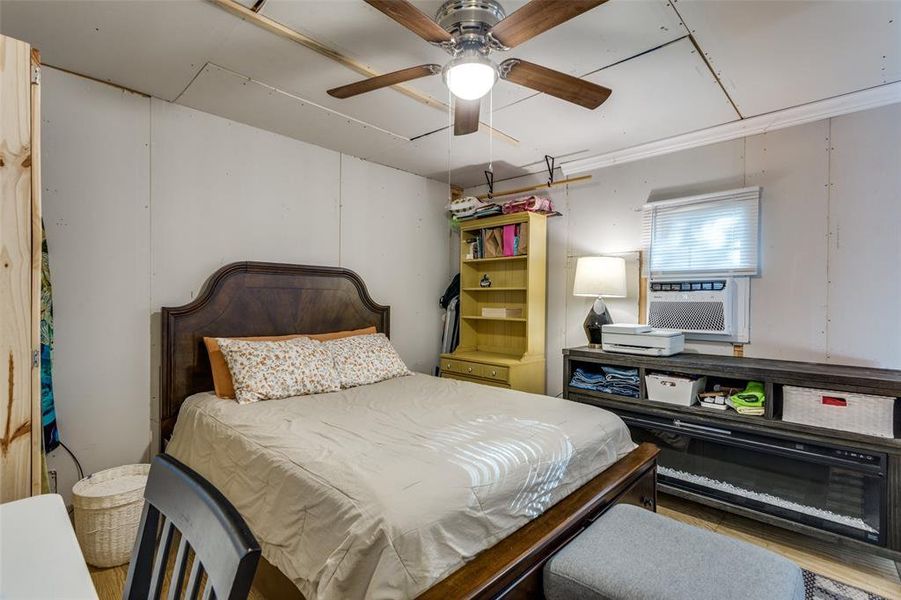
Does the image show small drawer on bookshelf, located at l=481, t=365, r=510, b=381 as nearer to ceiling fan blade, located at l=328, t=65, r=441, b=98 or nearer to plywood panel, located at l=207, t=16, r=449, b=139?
plywood panel, located at l=207, t=16, r=449, b=139

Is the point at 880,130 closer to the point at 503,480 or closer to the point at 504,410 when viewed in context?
the point at 504,410

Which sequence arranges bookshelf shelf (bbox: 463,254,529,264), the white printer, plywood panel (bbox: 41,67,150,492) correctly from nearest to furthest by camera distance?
plywood panel (bbox: 41,67,150,492) → the white printer → bookshelf shelf (bbox: 463,254,529,264)

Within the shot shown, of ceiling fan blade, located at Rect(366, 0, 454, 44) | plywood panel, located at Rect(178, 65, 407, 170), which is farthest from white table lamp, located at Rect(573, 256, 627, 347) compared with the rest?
ceiling fan blade, located at Rect(366, 0, 454, 44)

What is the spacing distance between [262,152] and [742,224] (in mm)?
3205

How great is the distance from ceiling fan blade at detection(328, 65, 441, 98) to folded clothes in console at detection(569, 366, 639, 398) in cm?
217

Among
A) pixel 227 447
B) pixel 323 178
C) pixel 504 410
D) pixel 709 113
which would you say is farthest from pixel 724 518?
pixel 323 178

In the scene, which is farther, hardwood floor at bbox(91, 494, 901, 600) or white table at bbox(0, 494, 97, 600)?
hardwood floor at bbox(91, 494, 901, 600)

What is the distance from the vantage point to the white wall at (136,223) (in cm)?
230

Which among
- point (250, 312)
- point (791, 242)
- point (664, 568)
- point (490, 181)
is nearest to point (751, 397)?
point (791, 242)

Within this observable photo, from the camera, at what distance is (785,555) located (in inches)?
88.3

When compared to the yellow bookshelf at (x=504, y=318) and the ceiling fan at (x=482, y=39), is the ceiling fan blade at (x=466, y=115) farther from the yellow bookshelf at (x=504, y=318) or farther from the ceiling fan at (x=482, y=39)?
the yellow bookshelf at (x=504, y=318)

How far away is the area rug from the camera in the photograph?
6.28 feet

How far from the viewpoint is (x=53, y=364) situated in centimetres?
226

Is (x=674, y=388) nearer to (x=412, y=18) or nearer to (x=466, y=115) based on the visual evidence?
(x=466, y=115)
